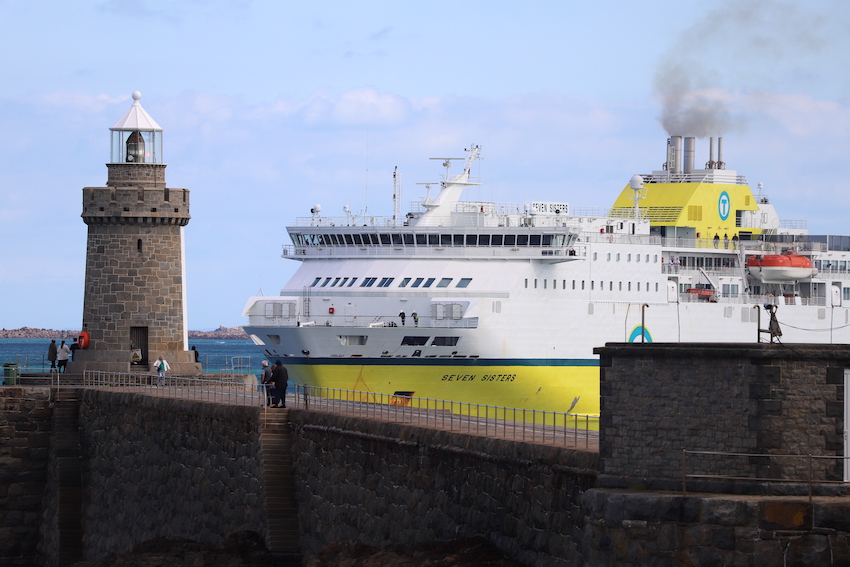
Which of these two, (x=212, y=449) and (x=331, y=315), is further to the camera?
(x=331, y=315)

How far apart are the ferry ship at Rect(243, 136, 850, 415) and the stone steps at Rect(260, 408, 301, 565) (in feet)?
75.1

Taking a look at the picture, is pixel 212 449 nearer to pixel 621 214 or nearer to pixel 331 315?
pixel 331 315

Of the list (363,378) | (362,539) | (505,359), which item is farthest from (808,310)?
(362,539)

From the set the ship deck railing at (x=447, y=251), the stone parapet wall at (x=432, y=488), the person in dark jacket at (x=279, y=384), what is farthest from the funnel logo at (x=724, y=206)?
the stone parapet wall at (x=432, y=488)

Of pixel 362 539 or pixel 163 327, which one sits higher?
pixel 163 327

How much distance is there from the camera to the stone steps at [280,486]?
24047mm

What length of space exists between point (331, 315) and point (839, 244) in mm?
23758

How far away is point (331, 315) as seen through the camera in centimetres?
4988

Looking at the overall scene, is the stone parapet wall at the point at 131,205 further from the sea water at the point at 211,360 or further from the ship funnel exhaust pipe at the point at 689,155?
the ship funnel exhaust pipe at the point at 689,155

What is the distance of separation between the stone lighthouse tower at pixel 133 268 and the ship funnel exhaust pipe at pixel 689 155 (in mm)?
30946

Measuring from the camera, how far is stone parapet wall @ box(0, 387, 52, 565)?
106ft

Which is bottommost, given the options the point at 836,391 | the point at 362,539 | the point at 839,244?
the point at 362,539

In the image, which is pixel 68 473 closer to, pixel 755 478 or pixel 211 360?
pixel 755 478

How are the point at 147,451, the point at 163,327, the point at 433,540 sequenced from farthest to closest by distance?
1. the point at 163,327
2. the point at 147,451
3. the point at 433,540
